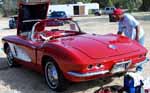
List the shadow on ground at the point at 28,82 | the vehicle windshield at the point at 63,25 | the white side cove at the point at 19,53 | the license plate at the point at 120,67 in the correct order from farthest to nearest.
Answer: the vehicle windshield at the point at 63,25, the white side cove at the point at 19,53, the shadow on ground at the point at 28,82, the license plate at the point at 120,67

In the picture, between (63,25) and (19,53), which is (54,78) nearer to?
(19,53)

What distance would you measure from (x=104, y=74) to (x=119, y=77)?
140cm

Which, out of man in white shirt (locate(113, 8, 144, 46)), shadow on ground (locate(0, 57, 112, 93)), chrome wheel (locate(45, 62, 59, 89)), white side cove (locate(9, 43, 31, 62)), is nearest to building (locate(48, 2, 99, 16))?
white side cove (locate(9, 43, 31, 62))

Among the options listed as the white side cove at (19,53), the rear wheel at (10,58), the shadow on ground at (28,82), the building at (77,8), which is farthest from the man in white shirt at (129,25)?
the building at (77,8)

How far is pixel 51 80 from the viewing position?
6.86 meters

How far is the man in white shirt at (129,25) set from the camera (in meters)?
7.51

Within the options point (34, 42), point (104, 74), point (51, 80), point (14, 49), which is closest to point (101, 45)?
point (104, 74)

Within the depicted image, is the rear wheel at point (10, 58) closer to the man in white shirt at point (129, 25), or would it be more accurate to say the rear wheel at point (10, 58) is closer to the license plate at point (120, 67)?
the man in white shirt at point (129, 25)

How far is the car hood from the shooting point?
6.37 meters

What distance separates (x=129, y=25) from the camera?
25.1 feet

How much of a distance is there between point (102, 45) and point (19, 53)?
99.8 inches

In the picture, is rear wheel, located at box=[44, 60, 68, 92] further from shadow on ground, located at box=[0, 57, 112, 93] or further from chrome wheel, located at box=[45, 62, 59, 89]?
shadow on ground, located at box=[0, 57, 112, 93]

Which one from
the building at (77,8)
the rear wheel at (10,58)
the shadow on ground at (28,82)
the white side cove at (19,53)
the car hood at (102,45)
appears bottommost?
the building at (77,8)

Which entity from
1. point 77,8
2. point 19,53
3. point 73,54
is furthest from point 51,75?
point 77,8
